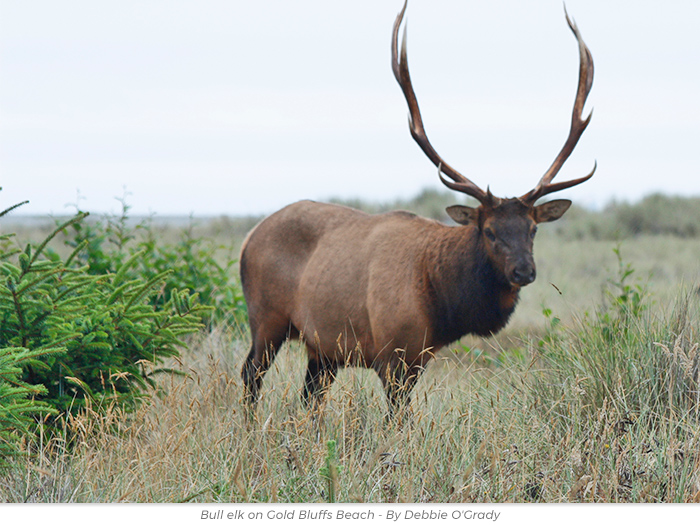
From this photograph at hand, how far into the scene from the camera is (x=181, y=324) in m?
4.29

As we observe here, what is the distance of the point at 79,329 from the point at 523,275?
272cm

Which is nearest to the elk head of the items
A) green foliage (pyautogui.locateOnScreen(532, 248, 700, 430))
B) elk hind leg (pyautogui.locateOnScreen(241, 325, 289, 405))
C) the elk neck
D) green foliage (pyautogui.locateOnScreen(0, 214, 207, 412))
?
the elk neck

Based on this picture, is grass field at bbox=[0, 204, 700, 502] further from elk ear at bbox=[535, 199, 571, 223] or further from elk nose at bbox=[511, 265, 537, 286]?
elk ear at bbox=[535, 199, 571, 223]

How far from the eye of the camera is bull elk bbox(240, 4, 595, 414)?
15.3 ft

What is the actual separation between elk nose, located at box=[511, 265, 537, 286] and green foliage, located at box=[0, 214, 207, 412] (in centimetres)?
203

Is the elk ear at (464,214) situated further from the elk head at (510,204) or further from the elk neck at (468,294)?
the elk neck at (468,294)

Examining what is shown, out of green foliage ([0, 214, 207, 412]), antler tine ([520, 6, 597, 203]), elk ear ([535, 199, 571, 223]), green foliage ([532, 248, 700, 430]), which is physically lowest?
green foliage ([532, 248, 700, 430])

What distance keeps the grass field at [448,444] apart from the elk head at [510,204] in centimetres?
58

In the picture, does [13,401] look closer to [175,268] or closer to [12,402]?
[12,402]

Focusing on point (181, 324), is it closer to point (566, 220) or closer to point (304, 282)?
point (304, 282)

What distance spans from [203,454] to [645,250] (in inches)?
659

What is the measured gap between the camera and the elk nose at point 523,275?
14.3ft

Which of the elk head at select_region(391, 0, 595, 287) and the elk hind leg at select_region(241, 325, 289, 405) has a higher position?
the elk head at select_region(391, 0, 595, 287)
